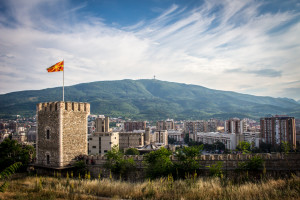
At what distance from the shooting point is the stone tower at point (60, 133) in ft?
48.0

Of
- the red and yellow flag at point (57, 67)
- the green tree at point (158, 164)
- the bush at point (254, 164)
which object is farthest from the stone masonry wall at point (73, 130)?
the bush at point (254, 164)

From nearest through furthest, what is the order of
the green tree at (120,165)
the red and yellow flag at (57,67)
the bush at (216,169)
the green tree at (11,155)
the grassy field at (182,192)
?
the grassy field at (182,192) < the bush at (216,169) < the green tree at (120,165) < the red and yellow flag at (57,67) < the green tree at (11,155)

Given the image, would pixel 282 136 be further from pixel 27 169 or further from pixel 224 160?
pixel 27 169

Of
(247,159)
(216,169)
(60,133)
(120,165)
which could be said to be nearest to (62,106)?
(60,133)

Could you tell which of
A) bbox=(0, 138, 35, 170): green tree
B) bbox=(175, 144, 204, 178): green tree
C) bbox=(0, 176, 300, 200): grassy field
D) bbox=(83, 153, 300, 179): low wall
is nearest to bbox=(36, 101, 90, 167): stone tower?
bbox=(0, 138, 35, 170): green tree

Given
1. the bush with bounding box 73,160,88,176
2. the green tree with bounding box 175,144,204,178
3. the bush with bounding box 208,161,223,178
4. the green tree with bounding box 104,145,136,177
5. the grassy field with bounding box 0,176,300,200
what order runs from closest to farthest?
the grassy field with bounding box 0,176,300,200
the bush with bounding box 208,161,223,178
the green tree with bounding box 175,144,204,178
the green tree with bounding box 104,145,136,177
the bush with bounding box 73,160,88,176

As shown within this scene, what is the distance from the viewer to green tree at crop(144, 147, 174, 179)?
42.5 ft

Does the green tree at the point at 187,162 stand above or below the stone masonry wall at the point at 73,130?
below

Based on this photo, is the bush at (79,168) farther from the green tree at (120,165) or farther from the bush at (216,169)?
the bush at (216,169)

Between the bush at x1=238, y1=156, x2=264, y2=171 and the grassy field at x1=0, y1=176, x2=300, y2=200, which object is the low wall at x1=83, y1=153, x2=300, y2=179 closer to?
the bush at x1=238, y1=156, x2=264, y2=171

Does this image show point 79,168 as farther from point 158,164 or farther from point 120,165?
point 158,164

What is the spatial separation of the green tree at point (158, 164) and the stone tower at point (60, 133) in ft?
16.8

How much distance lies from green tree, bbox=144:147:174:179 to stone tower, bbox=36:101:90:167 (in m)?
5.13

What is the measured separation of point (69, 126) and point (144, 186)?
309 inches
